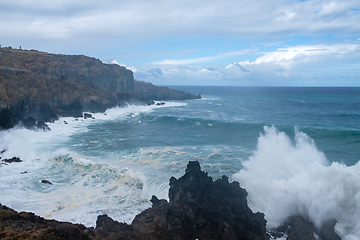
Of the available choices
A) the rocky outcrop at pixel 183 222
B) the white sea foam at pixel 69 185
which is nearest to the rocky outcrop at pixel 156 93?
the white sea foam at pixel 69 185

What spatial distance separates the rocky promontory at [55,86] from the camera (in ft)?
109

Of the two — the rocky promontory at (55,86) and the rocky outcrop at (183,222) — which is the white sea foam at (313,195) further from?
the rocky promontory at (55,86)

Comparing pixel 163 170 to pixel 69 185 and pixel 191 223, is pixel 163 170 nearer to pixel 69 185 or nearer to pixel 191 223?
pixel 69 185

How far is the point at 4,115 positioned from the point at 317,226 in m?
31.0

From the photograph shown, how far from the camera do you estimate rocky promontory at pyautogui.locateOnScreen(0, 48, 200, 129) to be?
3325 cm

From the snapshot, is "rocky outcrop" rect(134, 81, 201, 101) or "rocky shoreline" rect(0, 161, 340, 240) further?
"rocky outcrop" rect(134, 81, 201, 101)

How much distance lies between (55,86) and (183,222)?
41.8m

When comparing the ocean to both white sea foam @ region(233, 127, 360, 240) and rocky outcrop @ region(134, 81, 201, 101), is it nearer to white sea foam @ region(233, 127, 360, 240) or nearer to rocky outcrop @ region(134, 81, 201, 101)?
white sea foam @ region(233, 127, 360, 240)

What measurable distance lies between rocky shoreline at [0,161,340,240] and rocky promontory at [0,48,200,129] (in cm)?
2437

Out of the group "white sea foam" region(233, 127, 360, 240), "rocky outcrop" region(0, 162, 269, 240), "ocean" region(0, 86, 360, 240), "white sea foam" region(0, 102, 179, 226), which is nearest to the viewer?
"rocky outcrop" region(0, 162, 269, 240)

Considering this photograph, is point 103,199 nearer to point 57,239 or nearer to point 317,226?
point 57,239

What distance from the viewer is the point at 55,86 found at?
145 ft

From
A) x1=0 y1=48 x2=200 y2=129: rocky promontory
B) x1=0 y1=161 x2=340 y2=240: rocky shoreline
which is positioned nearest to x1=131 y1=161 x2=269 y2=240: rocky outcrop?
x1=0 y1=161 x2=340 y2=240: rocky shoreline

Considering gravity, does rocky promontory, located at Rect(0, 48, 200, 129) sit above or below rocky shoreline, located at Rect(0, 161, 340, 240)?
above
